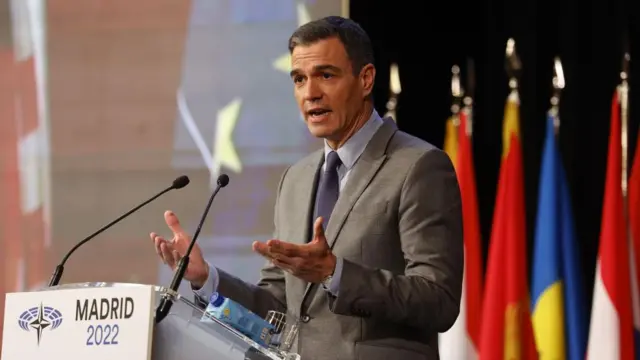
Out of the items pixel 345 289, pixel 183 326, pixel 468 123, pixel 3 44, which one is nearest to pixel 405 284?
pixel 345 289

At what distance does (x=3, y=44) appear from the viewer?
4.94 meters

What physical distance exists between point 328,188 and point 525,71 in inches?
94.3

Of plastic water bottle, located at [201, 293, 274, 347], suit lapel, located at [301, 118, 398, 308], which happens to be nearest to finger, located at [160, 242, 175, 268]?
plastic water bottle, located at [201, 293, 274, 347]

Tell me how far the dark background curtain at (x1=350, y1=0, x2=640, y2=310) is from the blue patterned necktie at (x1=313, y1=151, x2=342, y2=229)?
7.21 ft

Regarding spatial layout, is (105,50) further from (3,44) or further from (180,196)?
(180,196)

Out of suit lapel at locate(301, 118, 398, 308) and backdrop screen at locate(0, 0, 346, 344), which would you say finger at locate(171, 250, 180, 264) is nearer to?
suit lapel at locate(301, 118, 398, 308)

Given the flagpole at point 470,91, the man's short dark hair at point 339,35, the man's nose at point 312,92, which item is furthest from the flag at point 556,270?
the man's nose at point 312,92

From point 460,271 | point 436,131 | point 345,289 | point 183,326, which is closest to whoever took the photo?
point 183,326

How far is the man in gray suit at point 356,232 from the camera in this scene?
86.0 inches

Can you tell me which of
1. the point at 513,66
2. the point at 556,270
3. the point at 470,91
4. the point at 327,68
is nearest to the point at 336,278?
the point at 327,68

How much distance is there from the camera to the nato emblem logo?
6.58 ft

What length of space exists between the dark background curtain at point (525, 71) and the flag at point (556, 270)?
0.96 ft

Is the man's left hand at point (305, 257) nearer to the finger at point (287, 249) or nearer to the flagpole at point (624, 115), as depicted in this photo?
the finger at point (287, 249)

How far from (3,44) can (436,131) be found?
230cm
